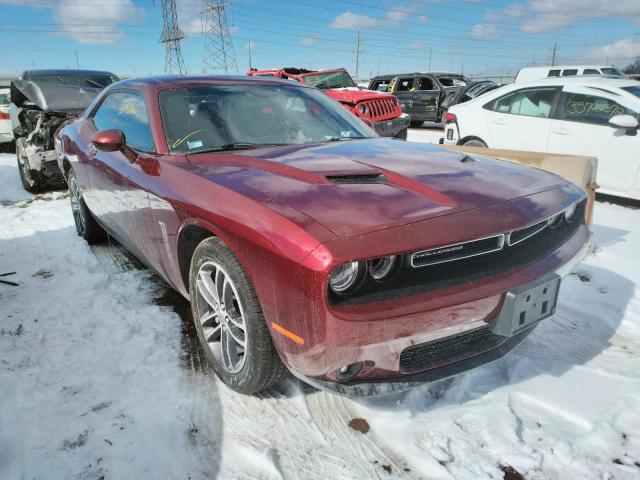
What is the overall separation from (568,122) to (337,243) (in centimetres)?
545

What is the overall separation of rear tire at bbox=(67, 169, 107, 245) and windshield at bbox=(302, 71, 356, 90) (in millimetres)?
7826

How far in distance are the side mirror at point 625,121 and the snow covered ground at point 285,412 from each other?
2.99 metres

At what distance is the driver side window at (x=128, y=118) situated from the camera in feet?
8.85

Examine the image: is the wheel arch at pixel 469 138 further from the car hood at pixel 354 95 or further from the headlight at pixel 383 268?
the headlight at pixel 383 268

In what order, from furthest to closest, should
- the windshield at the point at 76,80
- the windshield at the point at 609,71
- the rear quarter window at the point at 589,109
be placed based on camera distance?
the windshield at the point at 609,71, the windshield at the point at 76,80, the rear quarter window at the point at 589,109

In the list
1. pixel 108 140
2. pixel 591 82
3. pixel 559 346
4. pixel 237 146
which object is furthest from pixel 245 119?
pixel 591 82

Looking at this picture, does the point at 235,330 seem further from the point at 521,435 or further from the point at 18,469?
the point at 521,435

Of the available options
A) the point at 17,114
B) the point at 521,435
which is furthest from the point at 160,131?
the point at 17,114

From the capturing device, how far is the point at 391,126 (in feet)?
32.0

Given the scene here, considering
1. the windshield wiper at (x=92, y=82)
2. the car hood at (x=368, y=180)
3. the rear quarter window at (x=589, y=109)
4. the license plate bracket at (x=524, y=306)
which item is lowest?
the license plate bracket at (x=524, y=306)

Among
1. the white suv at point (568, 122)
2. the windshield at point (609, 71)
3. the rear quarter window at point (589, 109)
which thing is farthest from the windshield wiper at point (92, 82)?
the windshield at point (609, 71)

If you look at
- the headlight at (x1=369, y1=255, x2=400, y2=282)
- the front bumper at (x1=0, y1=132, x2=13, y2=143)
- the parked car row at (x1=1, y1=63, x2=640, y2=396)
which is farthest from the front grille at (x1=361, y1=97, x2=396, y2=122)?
the headlight at (x1=369, y1=255, x2=400, y2=282)

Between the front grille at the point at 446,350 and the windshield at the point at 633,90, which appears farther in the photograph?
the windshield at the point at 633,90

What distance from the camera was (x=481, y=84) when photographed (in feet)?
44.1
